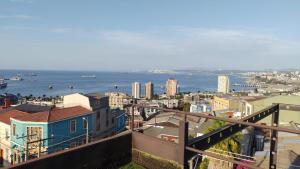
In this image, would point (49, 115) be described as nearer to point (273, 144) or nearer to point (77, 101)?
point (77, 101)

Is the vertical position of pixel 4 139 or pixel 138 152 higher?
pixel 138 152

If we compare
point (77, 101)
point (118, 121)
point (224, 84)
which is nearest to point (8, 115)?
point (77, 101)

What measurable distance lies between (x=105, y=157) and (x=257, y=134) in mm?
8427

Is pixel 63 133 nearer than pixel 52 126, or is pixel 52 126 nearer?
pixel 52 126

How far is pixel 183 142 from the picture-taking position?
3312 mm

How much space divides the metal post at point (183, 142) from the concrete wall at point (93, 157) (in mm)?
765

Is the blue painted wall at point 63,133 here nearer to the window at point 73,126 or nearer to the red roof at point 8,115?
the window at point 73,126

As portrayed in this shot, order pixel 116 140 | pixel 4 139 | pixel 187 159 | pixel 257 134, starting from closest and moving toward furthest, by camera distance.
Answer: pixel 187 159
pixel 116 140
pixel 257 134
pixel 4 139

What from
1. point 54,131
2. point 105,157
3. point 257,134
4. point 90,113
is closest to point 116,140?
point 105,157

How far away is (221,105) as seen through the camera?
155 feet

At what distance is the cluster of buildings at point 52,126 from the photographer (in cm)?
2105

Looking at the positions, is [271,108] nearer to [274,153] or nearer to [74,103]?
[274,153]

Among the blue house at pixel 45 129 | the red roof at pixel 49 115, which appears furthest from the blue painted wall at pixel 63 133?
the red roof at pixel 49 115

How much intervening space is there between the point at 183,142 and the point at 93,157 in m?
0.96
